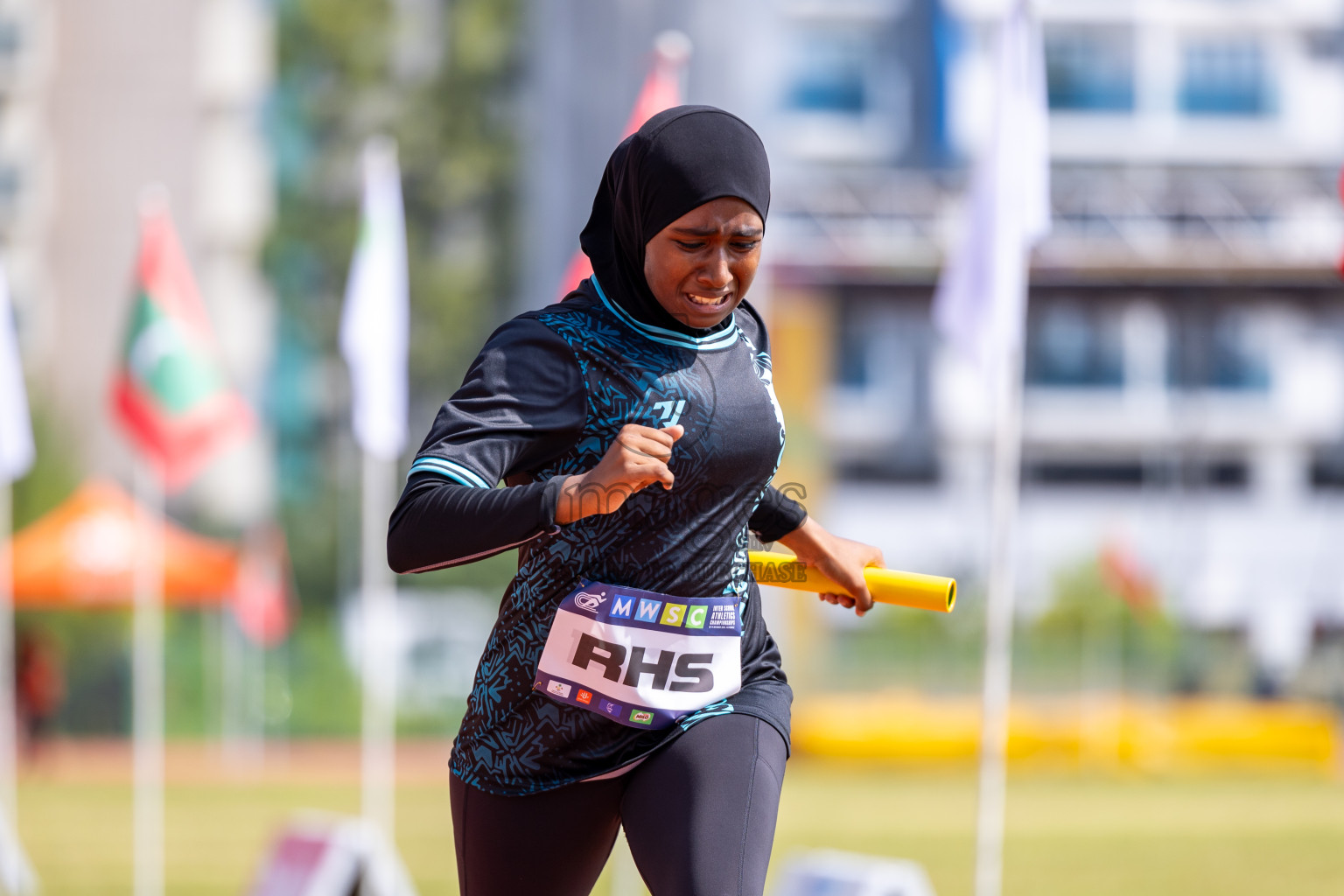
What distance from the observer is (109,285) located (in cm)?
4725

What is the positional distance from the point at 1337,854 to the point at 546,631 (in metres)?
11.3

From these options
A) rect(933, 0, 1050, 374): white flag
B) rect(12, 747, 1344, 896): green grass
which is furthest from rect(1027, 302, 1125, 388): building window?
rect(933, 0, 1050, 374): white flag

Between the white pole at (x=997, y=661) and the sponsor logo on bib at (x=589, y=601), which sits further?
the white pole at (x=997, y=661)

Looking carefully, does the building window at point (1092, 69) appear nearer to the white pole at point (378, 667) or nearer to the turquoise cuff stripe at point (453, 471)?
the white pole at point (378, 667)

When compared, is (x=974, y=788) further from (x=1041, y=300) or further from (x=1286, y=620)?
(x=1041, y=300)

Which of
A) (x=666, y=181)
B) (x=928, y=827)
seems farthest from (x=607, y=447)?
(x=928, y=827)

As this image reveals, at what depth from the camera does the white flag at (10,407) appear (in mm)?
9055

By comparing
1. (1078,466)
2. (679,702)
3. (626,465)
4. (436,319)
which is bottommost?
(1078,466)

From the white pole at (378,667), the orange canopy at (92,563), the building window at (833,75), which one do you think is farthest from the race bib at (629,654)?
the building window at (833,75)

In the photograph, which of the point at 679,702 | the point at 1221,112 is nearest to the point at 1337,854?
the point at 679,702

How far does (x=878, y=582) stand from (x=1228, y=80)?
160ft

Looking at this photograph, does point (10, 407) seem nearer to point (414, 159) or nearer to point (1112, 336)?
point (414, 159)

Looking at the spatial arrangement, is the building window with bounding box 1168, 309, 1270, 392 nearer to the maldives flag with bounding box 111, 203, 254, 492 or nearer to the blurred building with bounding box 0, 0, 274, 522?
the blurred building with bounding box 0, 0, 274, 522

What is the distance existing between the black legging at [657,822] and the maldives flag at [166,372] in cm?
808
